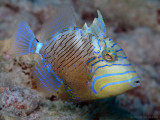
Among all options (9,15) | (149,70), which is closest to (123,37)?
(149,70)

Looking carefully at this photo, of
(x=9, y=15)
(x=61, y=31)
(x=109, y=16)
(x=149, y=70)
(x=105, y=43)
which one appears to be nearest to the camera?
(x=105, y=43)

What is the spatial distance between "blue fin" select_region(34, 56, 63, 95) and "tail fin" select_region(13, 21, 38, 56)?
22 centimetres

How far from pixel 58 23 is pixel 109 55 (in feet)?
2.71

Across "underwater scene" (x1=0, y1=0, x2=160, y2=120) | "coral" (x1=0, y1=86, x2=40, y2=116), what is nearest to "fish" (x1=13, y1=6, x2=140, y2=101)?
"underwater scene" (x1=0, y1=0, x2=160, y2=120)

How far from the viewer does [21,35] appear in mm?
2021

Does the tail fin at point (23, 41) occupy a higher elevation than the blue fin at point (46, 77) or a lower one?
higher

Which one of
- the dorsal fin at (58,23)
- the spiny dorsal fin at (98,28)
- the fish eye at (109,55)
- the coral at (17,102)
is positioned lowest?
the coral at (17,102)

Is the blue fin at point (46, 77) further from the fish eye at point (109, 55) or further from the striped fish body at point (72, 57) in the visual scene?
the fish eye at point (109, 55)

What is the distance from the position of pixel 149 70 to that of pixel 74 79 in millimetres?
4680

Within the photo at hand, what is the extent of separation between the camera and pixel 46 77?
2.00 meters

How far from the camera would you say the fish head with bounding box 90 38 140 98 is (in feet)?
5.33

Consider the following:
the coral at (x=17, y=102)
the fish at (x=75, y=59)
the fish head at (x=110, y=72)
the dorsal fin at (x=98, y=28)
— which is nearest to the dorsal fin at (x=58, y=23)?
the fish at (x=75, y=59)

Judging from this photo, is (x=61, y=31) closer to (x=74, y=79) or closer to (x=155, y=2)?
(x=74, y=79)

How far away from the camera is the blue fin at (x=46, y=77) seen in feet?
6.42
